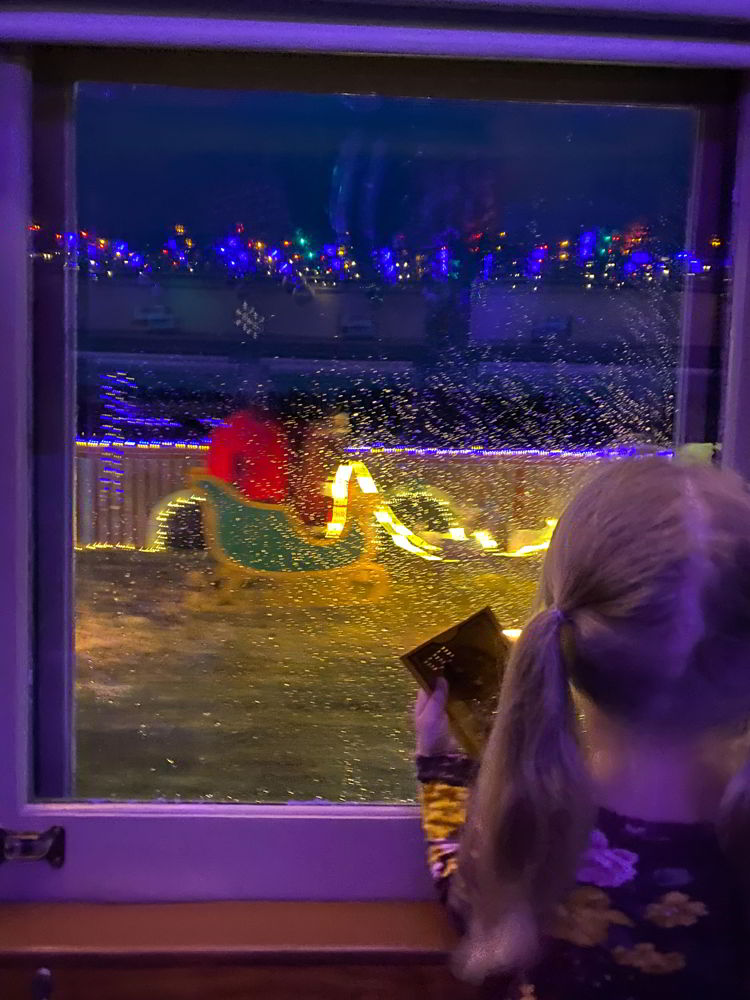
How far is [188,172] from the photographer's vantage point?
1.15 m

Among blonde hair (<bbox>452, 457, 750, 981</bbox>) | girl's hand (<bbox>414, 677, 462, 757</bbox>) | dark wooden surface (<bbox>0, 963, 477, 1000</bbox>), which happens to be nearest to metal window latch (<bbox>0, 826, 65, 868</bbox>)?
dark wooden surface (<bbox>0, 963, 477, 1000</bbox>)

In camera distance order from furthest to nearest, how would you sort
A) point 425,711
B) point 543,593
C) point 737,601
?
point 425,711 < point 543,593 < point 737,601

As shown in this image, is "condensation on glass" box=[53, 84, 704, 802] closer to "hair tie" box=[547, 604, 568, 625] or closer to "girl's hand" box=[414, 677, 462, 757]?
"girl's hand" box=[414, 677, 462, 757]

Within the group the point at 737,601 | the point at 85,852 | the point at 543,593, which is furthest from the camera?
the point at 85,852

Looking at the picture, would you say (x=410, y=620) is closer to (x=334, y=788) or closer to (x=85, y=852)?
(x=334, y=788)

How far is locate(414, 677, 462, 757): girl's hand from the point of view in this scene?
1.02 metres

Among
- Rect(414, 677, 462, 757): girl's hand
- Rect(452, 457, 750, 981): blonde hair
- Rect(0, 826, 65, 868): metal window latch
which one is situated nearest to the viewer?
Rect(452, 457, 750, 981): blonde hair

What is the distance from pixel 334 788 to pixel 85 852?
31 cm

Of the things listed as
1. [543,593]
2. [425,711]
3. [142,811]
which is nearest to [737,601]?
[543,593]

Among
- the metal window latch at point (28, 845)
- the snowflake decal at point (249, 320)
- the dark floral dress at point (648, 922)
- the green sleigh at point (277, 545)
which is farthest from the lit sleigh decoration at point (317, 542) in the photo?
the dark floral dress at point (648, 922)

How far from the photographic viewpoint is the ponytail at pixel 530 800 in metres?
0.77

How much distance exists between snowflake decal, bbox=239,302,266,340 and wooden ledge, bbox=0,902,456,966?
0.69 meters

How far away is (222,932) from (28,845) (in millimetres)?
252

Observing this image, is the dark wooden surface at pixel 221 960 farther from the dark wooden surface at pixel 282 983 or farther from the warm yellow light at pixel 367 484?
the warm yellow light at pixel 367 484
